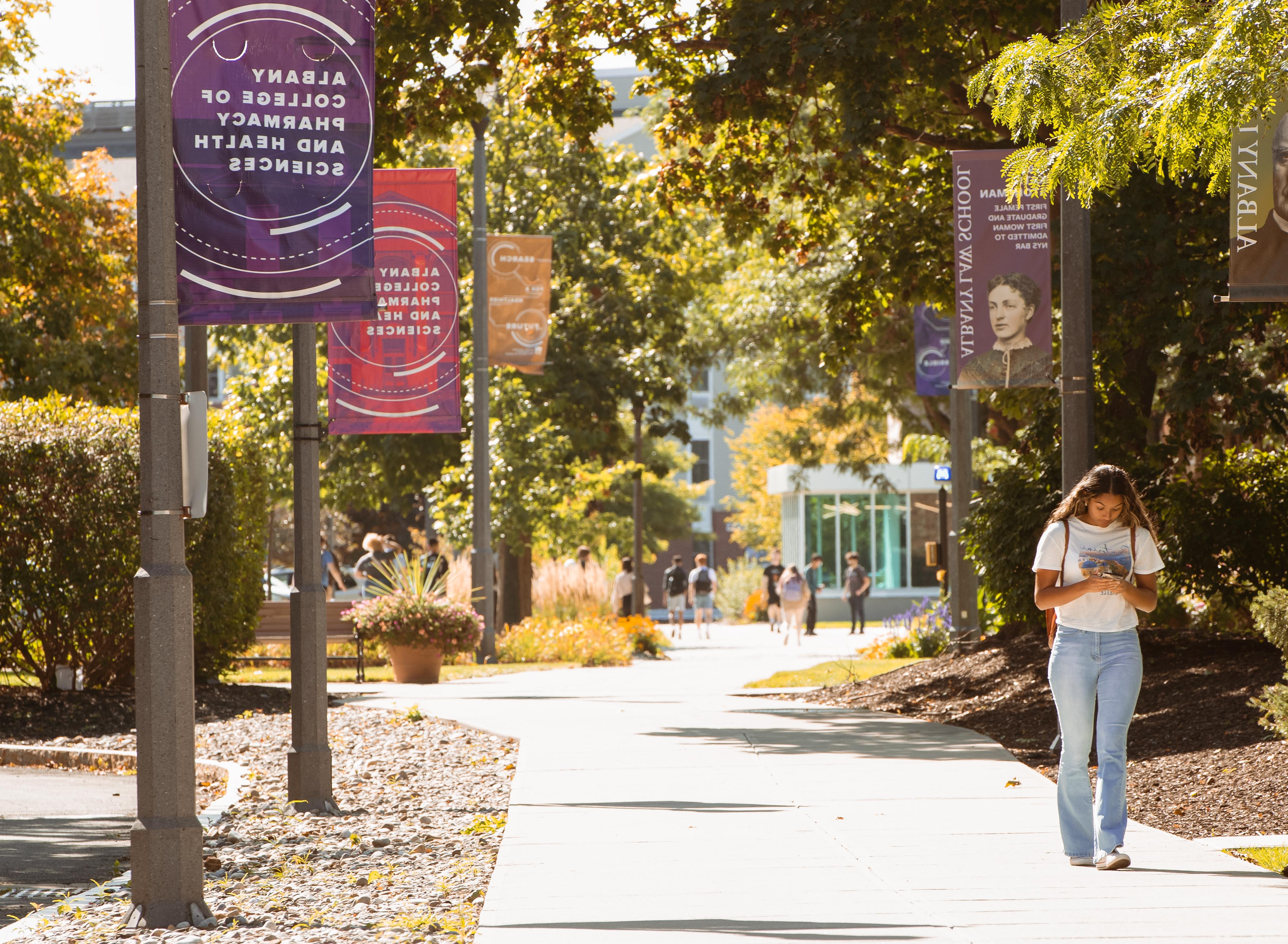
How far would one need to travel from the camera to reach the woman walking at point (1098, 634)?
6.57 metres

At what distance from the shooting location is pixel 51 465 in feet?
48.2

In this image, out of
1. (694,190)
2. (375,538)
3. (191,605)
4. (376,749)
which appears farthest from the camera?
(375,538)

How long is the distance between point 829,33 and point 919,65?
80 centimetres

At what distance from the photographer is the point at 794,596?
30.6 metres

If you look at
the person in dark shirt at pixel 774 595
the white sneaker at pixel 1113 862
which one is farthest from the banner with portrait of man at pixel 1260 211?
the person in dark shirt at pixel 774 595

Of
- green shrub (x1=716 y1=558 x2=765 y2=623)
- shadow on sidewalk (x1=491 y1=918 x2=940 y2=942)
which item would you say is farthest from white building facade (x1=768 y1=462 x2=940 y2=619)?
shadow on sidewalk (x1=491 y1=918 x2=940 y2=942)

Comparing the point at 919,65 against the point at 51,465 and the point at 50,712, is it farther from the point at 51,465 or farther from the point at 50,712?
the point at 50,712

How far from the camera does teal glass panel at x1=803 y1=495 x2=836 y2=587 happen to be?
5078 centimetres

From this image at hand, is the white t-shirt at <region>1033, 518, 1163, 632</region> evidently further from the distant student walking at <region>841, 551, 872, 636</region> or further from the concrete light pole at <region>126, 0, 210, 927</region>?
the distant student walking at <region>841, 551, 872, 636</region>

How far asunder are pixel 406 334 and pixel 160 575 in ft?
27.4

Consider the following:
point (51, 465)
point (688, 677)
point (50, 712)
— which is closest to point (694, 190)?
point (688, 677)

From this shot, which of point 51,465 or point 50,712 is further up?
point 51,465

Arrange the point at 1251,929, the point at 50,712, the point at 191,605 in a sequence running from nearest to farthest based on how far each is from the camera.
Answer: the point at 1251,929 → the point at 191,605 → the point at 50,712

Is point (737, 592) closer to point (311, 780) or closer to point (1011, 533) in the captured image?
point (1011, 533)
